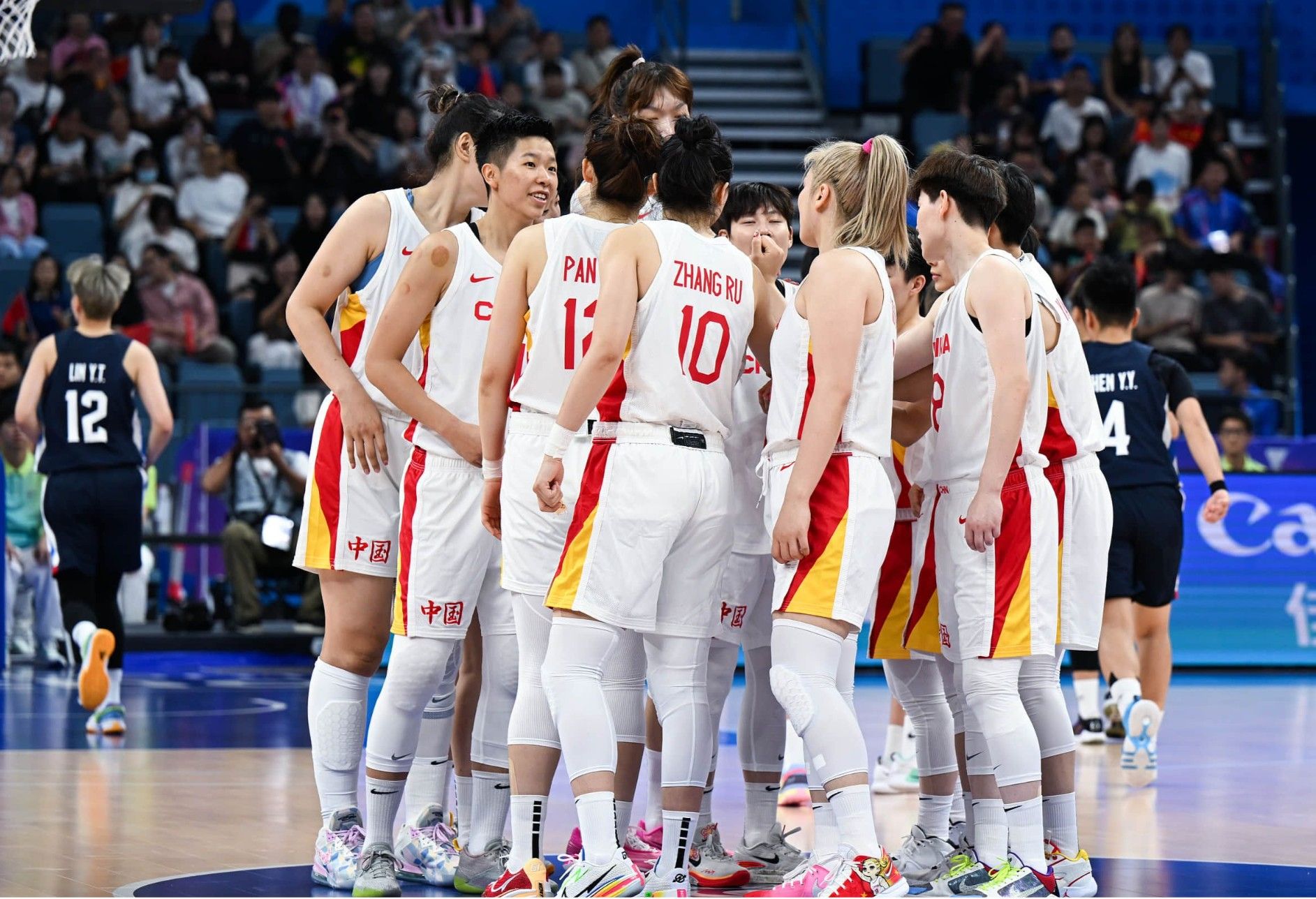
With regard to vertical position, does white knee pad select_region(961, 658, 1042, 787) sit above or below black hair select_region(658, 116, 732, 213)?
below

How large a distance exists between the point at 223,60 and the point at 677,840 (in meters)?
14.2

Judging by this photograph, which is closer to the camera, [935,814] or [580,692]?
[580,692]

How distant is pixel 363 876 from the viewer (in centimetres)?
500

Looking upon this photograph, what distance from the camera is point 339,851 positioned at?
5.13m

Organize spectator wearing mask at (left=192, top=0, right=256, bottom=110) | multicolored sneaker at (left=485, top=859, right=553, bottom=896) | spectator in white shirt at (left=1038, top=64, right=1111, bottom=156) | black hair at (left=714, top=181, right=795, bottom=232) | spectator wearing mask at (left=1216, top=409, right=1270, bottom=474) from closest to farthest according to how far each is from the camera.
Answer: multicolored sneaker at (left=485, top=859, right=553, bottom=896)
black hair at (left=714, top=181, right=795, bottom=232)
spectator wearing mask at (left=1216, top=409, right=1270, bottom=474)
spectator wearing mask at (left=192, top=0, right=256, bottom=110)
spectator in white shirt at (left=1038, top=64, right=1111, bottom=156)

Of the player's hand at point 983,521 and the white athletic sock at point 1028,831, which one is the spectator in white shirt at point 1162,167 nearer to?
→ the player's hand at point 983,521

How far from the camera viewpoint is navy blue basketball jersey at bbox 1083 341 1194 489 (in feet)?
26.3

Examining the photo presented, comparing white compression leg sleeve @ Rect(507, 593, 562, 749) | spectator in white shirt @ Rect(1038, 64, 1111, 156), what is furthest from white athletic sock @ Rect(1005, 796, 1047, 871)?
spectator in white shirt @ Rect(1038, 64, 1111, 156)

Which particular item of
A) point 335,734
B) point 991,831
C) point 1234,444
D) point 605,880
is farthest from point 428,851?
point 1234,444

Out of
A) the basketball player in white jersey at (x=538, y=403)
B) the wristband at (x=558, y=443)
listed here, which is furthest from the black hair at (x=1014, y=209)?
the wristband at (x=558, y=443)

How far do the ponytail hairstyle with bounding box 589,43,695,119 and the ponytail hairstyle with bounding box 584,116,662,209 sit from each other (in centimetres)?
83

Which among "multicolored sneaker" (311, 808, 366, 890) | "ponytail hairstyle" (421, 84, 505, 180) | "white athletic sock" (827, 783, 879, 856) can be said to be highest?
"ponytail hairstyle" (421, 84, 505, 180)

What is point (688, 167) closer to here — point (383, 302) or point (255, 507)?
point (383, 302)

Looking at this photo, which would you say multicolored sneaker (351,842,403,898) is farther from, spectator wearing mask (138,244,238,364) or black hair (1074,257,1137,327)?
spectator wearing mask (138,244,238,364)
